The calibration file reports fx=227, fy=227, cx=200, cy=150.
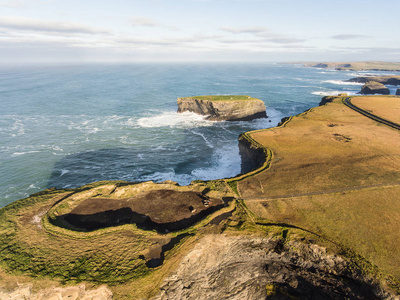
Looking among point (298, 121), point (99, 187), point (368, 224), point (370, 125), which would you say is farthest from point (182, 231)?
point (370, 125)

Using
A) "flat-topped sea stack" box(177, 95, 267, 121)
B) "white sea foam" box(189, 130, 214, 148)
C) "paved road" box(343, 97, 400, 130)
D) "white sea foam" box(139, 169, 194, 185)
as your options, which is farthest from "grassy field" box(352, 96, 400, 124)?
"white sea foam" box(139, 169, 194, 185)

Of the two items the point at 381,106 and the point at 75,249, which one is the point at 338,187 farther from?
the point at 381,106

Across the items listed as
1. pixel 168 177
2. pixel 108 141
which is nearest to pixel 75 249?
pixel 168 177

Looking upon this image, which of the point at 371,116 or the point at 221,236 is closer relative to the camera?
the point at 221,236

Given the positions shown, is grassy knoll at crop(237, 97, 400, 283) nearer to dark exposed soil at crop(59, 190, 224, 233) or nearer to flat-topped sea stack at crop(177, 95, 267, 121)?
dark exposed soil at crop(59, 190, 224, 233)

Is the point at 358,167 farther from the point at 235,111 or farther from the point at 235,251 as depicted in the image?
the point at 235,111

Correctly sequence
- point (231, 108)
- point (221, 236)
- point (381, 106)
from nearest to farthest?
point (221, 236) < point (381, 106) < point (231, 108)

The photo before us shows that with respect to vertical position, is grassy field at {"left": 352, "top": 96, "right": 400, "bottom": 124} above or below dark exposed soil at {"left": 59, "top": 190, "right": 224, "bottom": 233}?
above
